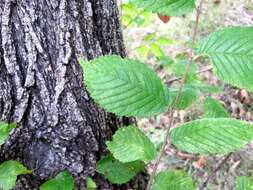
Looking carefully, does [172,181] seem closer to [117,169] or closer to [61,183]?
[117,169]

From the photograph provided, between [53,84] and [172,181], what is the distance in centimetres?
45

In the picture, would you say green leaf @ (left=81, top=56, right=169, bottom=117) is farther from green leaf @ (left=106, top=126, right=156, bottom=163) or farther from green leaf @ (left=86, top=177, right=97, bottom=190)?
green leaf @ (left=86, top=177, right=97, bottom=190)

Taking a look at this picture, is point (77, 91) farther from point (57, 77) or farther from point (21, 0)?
point (21, 0)

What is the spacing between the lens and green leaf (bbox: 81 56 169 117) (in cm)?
90

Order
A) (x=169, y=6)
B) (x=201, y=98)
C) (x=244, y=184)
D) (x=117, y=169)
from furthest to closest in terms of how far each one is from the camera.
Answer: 1. (x=201, y=98)
2. (x=117, y=169)
3. (x=244, y=184)
4. (x=169, y=6)

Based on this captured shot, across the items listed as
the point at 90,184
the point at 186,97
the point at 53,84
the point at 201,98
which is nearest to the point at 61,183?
the point at 90,184

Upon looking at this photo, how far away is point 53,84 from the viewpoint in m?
1.19

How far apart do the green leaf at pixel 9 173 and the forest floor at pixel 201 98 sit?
35.4 inches

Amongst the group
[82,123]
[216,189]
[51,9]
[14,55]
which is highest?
[51,9]

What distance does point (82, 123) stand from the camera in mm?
1284

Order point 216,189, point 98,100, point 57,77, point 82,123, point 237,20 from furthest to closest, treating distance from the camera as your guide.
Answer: point 237,20, point 216,189, point 82,123, point 57,77, point 98,100

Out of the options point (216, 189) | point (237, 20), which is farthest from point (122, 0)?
point (237, 20)

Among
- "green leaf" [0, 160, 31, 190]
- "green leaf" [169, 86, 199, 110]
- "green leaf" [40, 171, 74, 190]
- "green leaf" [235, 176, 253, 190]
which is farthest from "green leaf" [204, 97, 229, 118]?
"green leaf" [0, 160, 31, 190]

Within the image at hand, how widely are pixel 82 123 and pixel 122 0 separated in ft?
2.39
